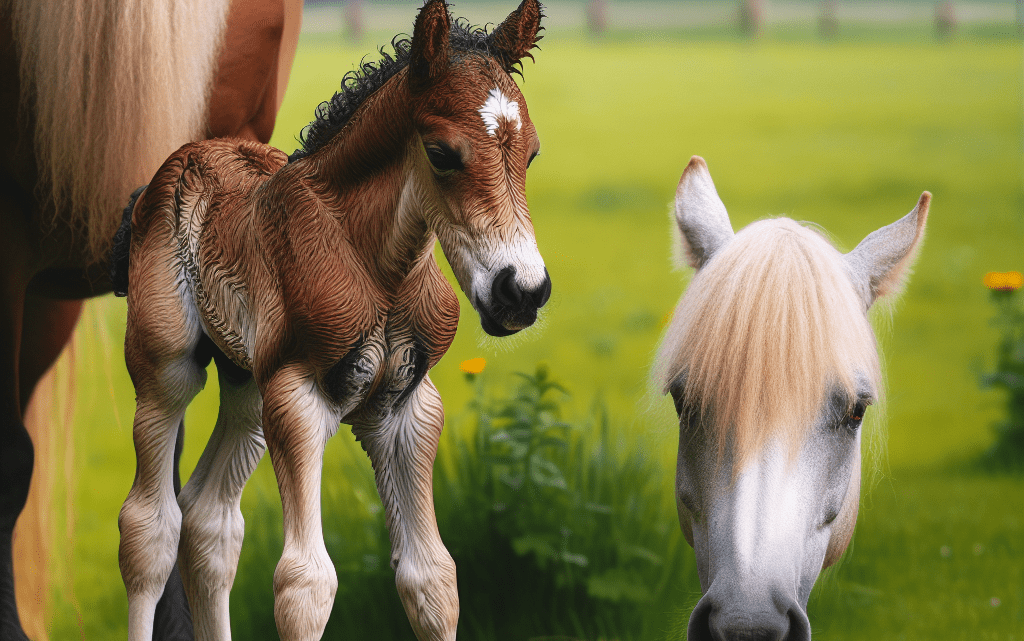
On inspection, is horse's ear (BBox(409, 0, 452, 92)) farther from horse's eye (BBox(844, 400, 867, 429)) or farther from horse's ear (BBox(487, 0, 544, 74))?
horse's eye (BBox(844, 400, 867, 429))

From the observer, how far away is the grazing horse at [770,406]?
1196mm

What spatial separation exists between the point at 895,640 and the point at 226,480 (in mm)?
1503

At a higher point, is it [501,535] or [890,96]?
[890,96]

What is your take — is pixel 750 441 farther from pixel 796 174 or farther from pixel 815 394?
pixel 796 174

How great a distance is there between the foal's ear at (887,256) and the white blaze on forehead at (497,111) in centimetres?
58

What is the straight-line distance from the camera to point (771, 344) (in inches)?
49.9

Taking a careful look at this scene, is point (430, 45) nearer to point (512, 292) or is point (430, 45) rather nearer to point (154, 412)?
point (512, 292)

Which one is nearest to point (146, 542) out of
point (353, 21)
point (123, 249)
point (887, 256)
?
point (123, 249)

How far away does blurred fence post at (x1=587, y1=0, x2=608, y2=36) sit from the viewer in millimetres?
14406

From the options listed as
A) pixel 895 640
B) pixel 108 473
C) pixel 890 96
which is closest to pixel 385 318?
pixel 895 640

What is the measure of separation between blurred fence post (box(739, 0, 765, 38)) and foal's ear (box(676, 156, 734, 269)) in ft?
44.4

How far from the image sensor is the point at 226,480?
1472 mm

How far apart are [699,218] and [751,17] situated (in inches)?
564

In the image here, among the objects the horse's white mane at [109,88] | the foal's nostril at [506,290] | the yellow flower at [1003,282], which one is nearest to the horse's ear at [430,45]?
the foal's nostril at [506,290]
